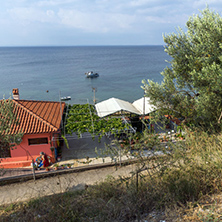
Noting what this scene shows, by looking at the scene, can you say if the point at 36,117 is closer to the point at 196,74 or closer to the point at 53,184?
the point at 53,184

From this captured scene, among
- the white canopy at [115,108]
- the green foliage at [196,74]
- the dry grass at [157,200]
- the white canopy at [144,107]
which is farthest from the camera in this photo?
the white canopy at [144,107]

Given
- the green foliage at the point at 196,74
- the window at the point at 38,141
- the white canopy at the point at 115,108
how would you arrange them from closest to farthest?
the green foliage at the point at 196,74, the window at the point at 38,141, the white canopy at the point at 115,108

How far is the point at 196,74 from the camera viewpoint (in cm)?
1161

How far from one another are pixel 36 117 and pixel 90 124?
374 cm

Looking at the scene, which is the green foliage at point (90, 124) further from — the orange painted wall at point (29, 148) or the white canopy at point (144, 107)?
the white canopy at point (144, 107)

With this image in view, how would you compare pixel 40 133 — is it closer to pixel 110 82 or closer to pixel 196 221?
pixel 196 221

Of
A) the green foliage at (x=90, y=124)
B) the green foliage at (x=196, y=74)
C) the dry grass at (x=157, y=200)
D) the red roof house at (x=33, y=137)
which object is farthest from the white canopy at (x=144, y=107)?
the dry grass at (x=157, y=200)

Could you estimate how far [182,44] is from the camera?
13406mm

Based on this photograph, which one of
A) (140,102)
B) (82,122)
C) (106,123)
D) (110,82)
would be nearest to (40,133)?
(82,122)

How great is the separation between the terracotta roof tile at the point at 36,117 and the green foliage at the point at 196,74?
686cm

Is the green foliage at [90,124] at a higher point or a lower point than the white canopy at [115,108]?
lower

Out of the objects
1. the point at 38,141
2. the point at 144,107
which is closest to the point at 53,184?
the point at 38,141

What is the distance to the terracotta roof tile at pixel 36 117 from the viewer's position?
46.1 ft

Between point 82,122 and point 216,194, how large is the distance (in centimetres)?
1152
